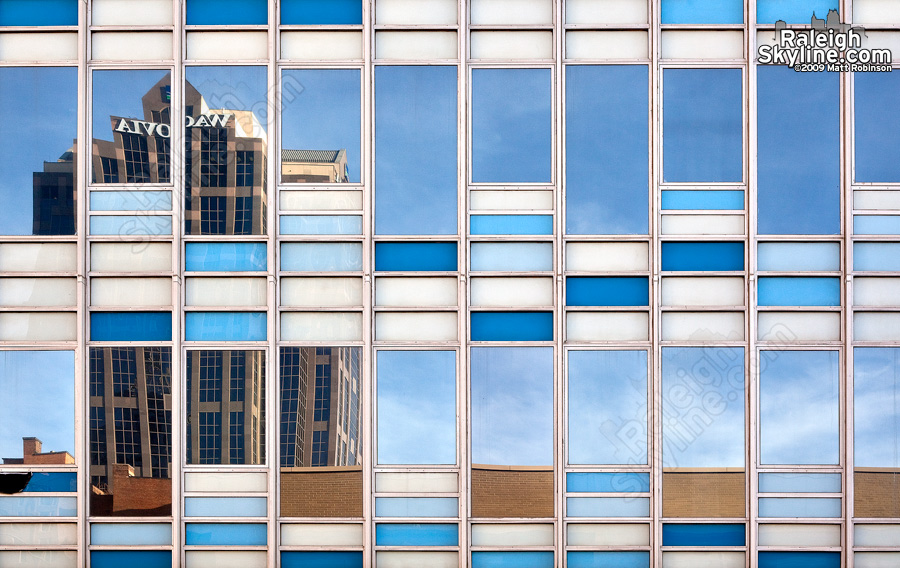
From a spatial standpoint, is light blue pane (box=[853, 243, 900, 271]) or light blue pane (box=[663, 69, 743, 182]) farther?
light blue pane (box=[663, 69, 743, 182])

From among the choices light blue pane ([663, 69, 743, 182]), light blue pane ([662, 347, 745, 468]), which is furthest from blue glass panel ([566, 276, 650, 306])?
light blue pane ([663, 69, 743, 182])

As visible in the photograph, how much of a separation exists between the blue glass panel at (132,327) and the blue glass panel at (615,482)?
7027 mm

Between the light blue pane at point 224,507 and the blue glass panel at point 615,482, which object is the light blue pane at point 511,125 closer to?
the blue glass panel at point 615,482

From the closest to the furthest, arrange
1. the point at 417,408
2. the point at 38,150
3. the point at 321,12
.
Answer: the point at 417,408 < the point at 38,150 < the point at 321,12

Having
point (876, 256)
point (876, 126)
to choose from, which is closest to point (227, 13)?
point (876, 126)

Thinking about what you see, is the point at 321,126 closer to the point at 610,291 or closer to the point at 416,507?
the point at 610,291

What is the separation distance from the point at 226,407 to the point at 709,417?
7.71 m

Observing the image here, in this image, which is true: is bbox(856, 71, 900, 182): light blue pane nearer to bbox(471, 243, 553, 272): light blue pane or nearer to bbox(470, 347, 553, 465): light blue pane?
bbox(471, 243, 553, 272): light blue pane

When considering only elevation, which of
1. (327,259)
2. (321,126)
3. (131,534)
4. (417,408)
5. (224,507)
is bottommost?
(131,534)

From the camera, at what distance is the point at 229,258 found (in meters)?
11.7

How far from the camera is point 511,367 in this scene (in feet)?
38.4

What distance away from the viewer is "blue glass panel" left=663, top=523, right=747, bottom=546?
456 inches

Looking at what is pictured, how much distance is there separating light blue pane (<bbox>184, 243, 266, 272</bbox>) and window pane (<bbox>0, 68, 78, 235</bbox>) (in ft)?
7.04

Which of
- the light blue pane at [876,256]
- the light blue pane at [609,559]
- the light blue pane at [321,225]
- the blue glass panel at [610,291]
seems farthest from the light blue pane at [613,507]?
the light blue pane at [321,225]
